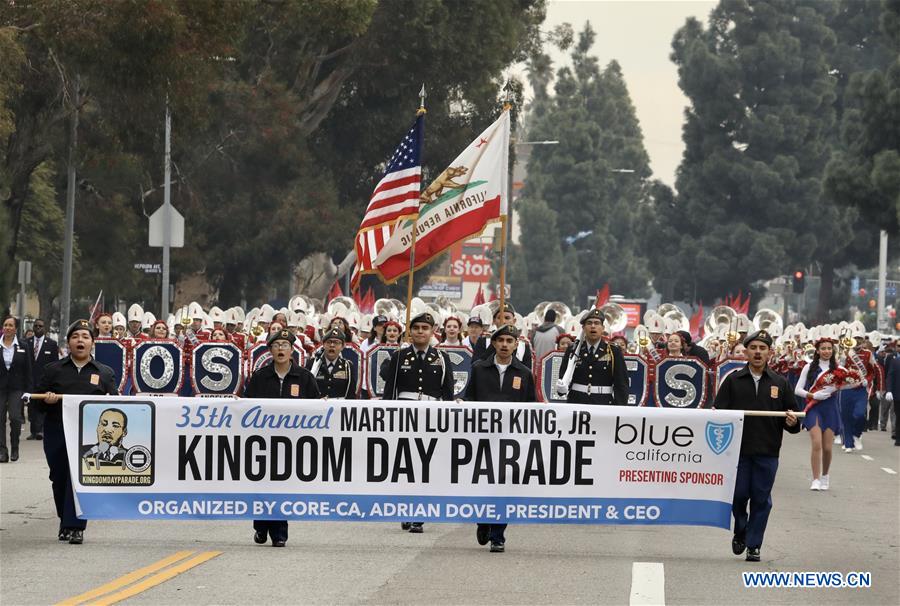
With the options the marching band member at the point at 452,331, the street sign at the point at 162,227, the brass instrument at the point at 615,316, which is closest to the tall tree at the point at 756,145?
the brass instrument at the point at 615,316

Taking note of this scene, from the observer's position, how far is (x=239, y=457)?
12.9 metres

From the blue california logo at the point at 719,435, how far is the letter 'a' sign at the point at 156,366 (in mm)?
11502

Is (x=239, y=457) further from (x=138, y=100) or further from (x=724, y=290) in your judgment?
(x=724, y=290)

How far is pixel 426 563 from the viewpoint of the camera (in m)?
12.2

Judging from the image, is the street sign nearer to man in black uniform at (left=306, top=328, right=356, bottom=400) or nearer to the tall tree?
man in black uniform at (left=306, top=328, right=356, bottom=400)

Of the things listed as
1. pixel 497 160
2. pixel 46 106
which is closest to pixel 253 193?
pixel 46 106

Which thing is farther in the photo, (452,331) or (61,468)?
(452,331)

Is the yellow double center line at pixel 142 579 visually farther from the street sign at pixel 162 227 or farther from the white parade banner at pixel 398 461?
the street sign at pixel 162 227

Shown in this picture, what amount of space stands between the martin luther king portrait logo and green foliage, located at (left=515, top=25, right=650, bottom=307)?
89.5m

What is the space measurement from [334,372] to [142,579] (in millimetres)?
4438

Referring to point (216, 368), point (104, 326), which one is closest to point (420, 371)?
point (216, 368)

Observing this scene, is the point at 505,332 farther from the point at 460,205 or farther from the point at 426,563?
the point at 460,205

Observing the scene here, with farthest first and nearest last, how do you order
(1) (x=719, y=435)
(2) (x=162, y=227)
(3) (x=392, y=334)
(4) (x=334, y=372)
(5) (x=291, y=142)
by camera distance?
(5) (x=291, y=142) < (2) (x=162, y=227) < (3) (x=392, y=334) < (4) (x=334, y=372) < (1) (x=719, y=435)

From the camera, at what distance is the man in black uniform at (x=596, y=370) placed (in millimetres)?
15328
